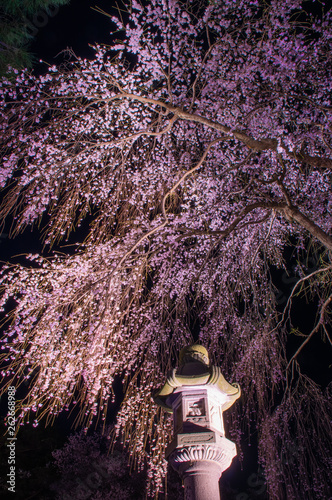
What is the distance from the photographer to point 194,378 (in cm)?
344

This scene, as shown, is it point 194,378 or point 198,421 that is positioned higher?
point 194,378

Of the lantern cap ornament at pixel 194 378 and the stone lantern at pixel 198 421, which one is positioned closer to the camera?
the stone lantern at pixel 198 421

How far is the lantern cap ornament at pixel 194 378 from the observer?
3451 mm

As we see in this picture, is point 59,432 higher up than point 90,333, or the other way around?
point 59,432

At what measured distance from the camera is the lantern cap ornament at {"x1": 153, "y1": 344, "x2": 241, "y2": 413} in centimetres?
345

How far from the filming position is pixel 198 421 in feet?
11.1

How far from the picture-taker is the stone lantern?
3.16 meters

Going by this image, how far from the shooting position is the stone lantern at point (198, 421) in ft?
10.4

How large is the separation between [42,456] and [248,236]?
12.5 m

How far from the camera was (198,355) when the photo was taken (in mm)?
3766

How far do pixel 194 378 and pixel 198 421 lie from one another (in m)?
0.42

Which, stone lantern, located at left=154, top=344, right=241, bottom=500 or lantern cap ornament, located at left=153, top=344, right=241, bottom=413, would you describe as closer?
stone lantern, located at left=154, top=344, right=241, bottom=500

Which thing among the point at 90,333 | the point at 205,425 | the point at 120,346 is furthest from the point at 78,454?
the point at 205,425

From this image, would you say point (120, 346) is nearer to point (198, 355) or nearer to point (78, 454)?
point (198, 355)
